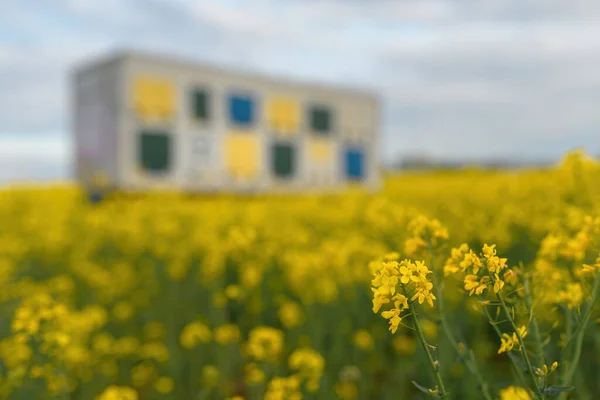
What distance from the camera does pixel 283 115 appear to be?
12133mm

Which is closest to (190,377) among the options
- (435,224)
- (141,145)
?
(435,224)

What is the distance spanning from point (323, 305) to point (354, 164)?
10260 mm

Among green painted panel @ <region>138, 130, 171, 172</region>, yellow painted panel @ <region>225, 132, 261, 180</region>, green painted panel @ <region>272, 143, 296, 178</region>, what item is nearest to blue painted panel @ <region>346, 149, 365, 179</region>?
green painted panel @ <region>272, 143, 296, 178</region>

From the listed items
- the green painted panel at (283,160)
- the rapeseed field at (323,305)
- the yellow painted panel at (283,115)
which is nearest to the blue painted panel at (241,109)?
the yellow painted panel at (283,115)

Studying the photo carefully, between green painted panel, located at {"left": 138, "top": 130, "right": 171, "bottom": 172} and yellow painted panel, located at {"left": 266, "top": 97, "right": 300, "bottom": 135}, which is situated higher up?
yellow painted panel, located at {"left": 266, "top": 97, "right": 300, "bottom": 135}

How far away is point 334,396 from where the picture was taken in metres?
2.60

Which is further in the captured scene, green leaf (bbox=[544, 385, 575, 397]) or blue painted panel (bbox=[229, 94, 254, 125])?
blue painted panel (bbox=[229, 94, 254, 125])

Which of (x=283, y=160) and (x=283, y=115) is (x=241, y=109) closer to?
(x=283, y=115)

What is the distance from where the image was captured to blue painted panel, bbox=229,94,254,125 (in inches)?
439

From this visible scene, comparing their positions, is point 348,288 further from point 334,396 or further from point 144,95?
point 144,95

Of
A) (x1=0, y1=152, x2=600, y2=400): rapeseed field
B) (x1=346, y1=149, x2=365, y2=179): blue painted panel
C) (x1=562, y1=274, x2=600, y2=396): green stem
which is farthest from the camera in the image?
(x1=346, y1=149, x2=365, y2=179): blue painted panel

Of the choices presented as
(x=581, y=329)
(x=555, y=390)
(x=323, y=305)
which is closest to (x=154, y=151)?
(x=323, y=305)

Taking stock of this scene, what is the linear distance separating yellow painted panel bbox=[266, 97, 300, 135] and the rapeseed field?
6314 mm

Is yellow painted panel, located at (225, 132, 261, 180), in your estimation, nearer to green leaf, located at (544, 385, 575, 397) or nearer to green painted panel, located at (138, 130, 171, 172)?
green painted panel, located at (138, 130, 171, 172)
